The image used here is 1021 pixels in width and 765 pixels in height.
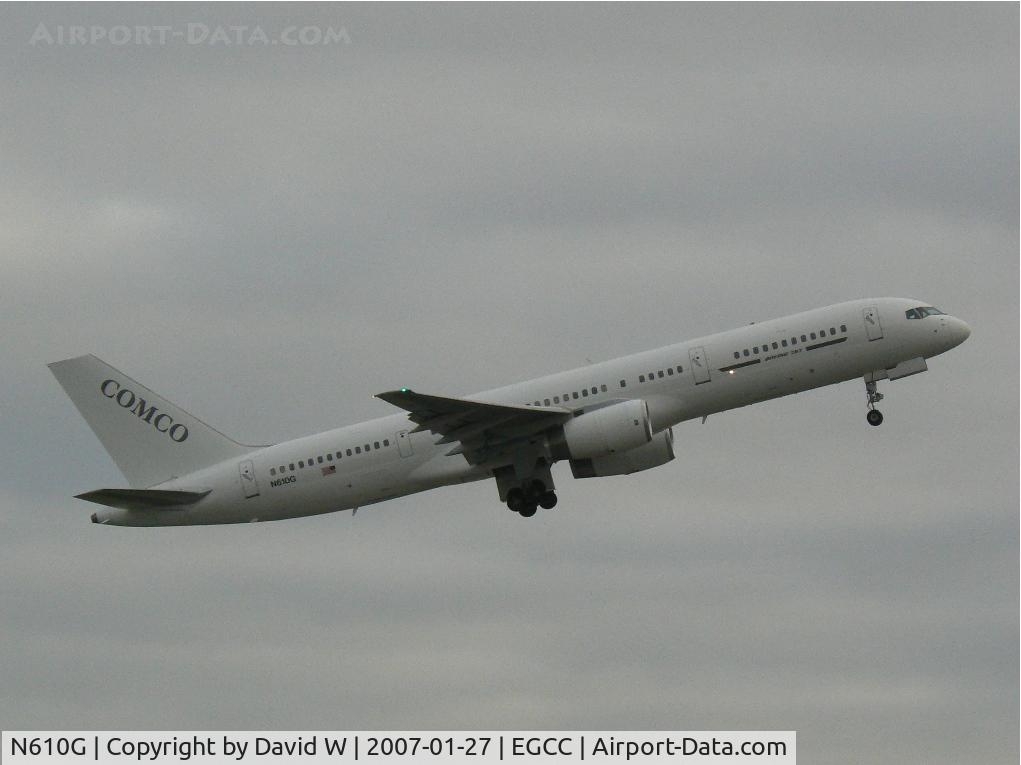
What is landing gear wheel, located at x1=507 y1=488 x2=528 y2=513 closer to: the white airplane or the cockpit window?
the white airplane

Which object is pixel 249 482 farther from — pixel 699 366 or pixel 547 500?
pixel 699 366

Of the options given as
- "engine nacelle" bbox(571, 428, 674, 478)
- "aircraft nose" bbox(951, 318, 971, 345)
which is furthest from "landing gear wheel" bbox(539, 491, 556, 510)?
"aircraft nose" bbox(951, 318, 971, 345)

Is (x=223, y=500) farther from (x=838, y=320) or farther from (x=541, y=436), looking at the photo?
(x=838, y=320)

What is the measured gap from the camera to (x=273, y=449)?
65.1m

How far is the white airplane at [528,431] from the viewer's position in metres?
61.0

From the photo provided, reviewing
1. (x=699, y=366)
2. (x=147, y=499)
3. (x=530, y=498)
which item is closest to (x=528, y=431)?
(x=530, y=498)

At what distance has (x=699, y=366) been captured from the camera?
61.1m

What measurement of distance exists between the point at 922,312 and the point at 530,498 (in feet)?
49.0

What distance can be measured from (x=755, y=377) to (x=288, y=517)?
56.9ft

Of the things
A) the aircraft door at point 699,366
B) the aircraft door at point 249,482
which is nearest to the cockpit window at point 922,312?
the aircraft door at point 699,366

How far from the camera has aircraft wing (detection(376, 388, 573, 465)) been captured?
59719 millimetres

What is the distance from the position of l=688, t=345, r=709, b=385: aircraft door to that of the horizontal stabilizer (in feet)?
58.7

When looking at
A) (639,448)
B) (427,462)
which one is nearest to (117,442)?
(427,462)

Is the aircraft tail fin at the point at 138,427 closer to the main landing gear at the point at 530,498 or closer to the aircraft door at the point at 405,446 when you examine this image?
the aircraft door at the point at 405,446
